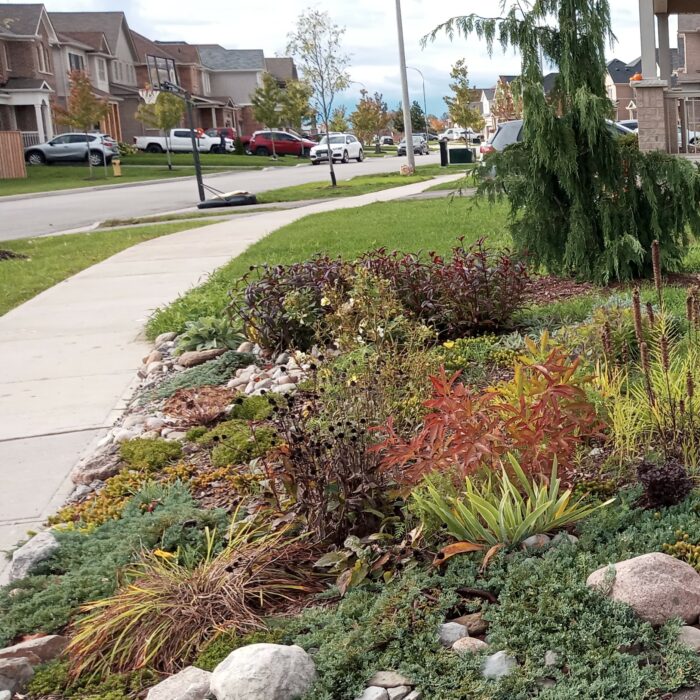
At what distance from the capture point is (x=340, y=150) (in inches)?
2000

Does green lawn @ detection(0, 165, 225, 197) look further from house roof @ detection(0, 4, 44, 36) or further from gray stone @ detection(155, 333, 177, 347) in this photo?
gray stone @ detection(155, 333, 177, 347)

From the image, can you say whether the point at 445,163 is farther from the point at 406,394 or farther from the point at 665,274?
the point at 406,394

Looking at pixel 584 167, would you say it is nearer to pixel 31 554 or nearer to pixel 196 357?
pixel 196 357

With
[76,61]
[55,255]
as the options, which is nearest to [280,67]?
[76,61]

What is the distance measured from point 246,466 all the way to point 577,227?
13.7 ft

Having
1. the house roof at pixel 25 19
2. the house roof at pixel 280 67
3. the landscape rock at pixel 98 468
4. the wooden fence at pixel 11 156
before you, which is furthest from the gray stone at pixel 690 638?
the house roof at pixel 280 67

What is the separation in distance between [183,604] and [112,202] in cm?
2617

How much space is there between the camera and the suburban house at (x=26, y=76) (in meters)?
51.5

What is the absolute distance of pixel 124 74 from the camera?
66.9 metres

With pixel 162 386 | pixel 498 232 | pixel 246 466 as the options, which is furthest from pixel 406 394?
pixel 498 232

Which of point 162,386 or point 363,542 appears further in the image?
point 162,386

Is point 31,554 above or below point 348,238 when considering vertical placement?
below

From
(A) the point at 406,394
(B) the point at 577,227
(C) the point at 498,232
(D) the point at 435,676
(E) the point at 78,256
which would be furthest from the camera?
(E) the point at 78,256

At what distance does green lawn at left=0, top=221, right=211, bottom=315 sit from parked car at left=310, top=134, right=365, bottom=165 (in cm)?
3094
